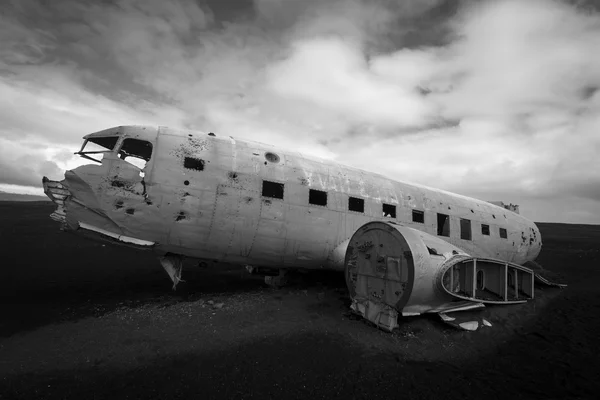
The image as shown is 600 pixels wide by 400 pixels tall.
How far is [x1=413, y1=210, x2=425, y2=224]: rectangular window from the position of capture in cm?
1204

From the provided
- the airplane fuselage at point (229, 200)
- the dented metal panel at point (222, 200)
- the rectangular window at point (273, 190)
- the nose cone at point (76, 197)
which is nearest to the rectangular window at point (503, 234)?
the airplane fuselage at point (229, 200)

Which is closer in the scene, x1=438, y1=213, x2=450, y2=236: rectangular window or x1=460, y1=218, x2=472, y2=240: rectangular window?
x1=438, y1=213, x2=450, y2=236: rectangular window

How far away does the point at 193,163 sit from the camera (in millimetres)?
8648

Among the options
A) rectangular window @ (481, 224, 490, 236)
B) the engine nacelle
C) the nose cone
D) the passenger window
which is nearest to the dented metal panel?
the nose cone

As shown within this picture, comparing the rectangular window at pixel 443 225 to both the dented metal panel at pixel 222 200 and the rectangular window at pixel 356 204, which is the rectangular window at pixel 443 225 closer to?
the dented metal panel at pixel 222 200

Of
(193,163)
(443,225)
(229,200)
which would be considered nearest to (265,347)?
(229,200)

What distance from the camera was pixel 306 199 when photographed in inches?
392

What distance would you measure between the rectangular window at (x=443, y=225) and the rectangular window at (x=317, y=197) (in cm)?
609

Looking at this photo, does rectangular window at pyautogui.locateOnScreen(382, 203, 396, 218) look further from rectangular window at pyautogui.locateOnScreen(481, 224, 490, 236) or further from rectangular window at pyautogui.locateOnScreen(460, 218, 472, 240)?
rectangular window at pyautogui.locateOnScreen(481, 224, 490, 236)

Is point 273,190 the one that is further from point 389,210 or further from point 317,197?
point 389,210

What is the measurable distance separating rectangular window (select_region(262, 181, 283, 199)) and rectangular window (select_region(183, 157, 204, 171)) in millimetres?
2087

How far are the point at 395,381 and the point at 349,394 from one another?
110 centimetres

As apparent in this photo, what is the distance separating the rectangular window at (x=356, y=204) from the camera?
1072 centimetres

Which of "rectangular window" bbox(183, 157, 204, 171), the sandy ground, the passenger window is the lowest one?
the sandy ground
